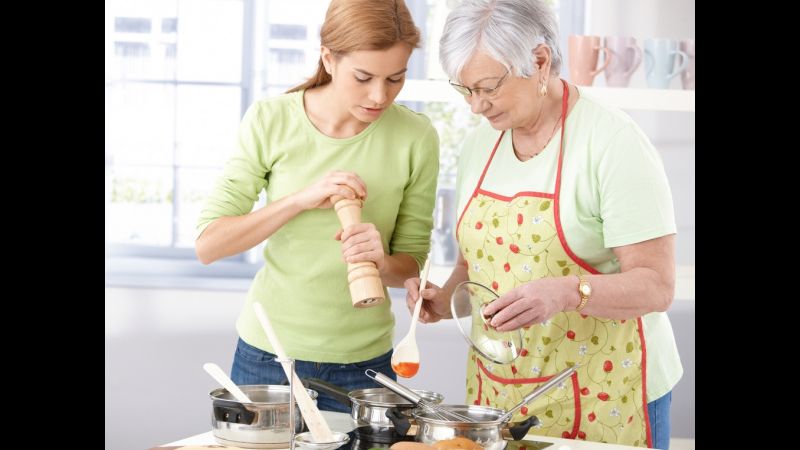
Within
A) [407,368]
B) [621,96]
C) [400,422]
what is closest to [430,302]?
[407,368]

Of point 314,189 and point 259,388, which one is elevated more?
point 314,189

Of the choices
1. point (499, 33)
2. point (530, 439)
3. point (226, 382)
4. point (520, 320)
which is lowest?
point (530, 439)

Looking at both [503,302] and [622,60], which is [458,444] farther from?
[622,60]

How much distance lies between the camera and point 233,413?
1.56m

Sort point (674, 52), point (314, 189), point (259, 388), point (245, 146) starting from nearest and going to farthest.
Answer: point (259, 388) < point (314, 189) < point (245, 146) < point (674, 52)

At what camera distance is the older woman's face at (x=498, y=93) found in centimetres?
173

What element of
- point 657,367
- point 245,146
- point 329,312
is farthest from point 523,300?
point 245,146

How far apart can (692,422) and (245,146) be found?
101 inches

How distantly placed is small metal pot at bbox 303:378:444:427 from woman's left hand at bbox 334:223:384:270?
25cm

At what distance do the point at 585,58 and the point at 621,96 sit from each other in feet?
0.56

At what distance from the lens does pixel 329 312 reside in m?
1.96

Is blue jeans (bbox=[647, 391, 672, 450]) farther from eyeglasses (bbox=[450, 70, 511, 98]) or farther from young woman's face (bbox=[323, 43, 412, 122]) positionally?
young woman's face (bbox=[323, 43, 412, 122])
